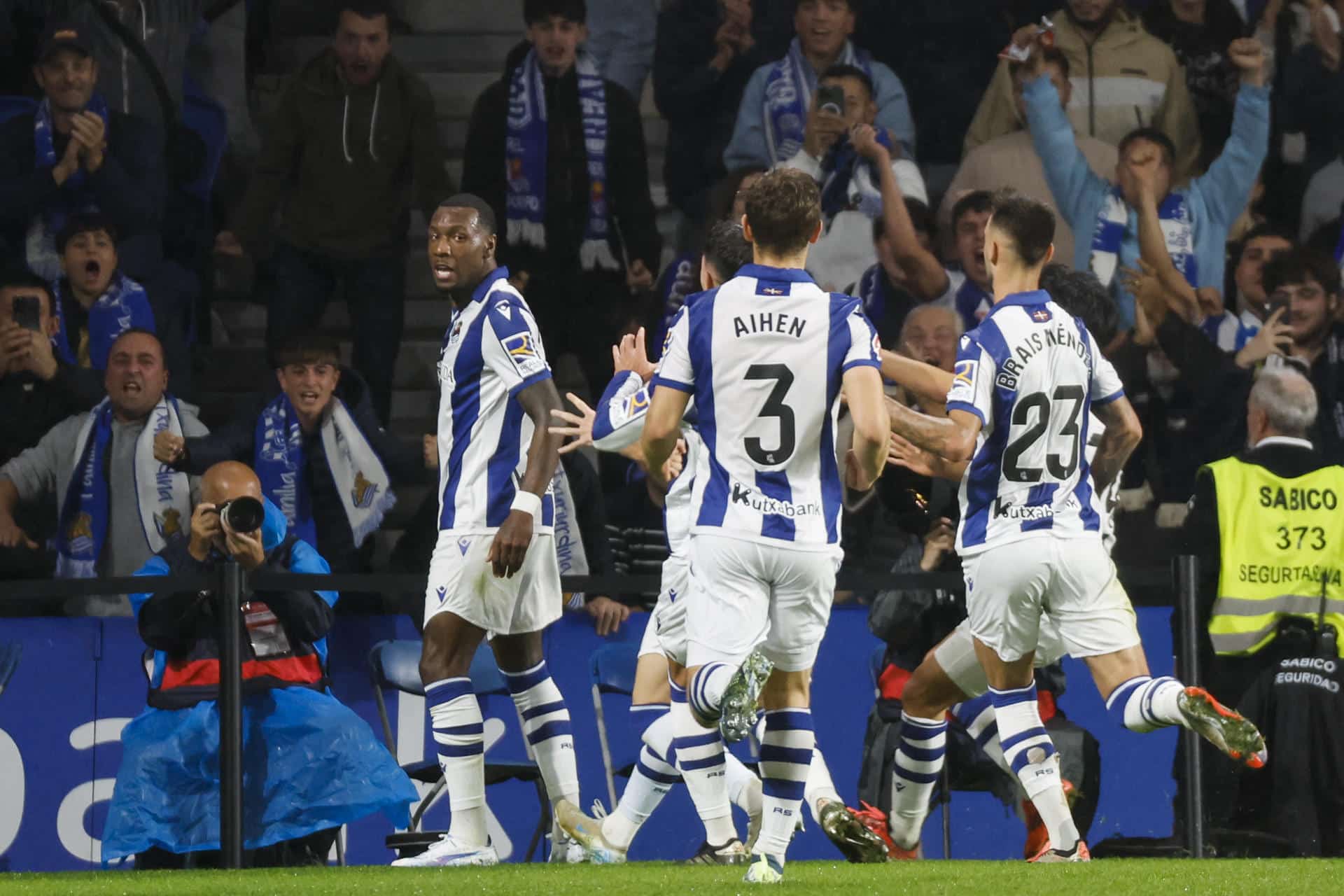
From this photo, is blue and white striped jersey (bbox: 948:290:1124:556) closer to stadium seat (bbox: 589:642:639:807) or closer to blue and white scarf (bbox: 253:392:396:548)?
stadium seat (bbox: 589:642:639:807)

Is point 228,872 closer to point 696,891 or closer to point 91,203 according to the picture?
point 696,891

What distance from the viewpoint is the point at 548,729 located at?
6.10m

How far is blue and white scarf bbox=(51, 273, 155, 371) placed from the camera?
9289 millimetres

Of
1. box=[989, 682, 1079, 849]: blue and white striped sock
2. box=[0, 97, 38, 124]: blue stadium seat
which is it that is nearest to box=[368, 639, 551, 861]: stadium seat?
box=[989, 682, 1079, 849]: blue and white striped sock

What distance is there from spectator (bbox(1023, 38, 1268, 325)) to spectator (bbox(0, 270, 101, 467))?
5.13 m

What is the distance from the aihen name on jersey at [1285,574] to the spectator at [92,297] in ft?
18.2

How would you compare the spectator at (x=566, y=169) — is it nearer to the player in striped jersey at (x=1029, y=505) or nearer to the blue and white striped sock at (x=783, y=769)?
the player in striped jersey at (x=1029, y=505)

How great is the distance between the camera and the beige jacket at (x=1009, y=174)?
9.62 meters

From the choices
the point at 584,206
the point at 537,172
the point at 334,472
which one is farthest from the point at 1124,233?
the point at 334,472

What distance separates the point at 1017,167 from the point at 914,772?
4.44 metres

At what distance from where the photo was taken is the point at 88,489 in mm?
9117

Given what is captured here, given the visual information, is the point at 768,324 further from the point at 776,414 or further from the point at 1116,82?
the point at 1116,82

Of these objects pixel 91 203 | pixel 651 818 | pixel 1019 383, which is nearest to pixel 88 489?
pixel 91 203

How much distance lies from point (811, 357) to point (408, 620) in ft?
12.1
